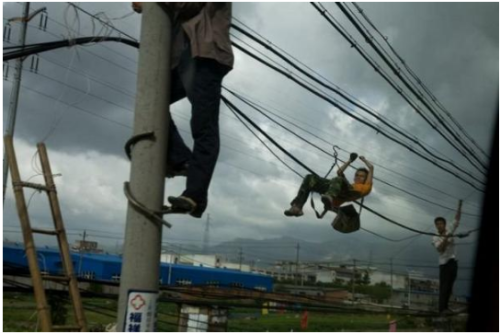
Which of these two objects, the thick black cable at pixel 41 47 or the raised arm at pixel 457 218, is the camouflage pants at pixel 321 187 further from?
the thick black cable at pixel 41 47

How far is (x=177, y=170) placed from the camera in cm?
285

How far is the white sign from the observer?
2.38 metres

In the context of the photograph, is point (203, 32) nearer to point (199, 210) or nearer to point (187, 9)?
point (187, 9)

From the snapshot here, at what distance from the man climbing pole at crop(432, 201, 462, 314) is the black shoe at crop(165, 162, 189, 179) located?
3209 millimetres

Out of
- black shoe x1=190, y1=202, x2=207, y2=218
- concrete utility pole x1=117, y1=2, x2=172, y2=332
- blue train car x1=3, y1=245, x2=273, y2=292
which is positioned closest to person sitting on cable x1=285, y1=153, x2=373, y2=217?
blue train car x1=3, y1=245, x2=273, y2=292

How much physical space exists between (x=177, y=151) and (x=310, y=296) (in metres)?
2.74

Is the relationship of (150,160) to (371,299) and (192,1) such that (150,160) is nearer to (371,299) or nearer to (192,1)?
(192,1)

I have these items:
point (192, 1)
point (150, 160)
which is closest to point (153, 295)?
point (150, 160)

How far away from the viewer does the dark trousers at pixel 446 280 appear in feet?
16.9

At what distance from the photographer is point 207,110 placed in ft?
9.10

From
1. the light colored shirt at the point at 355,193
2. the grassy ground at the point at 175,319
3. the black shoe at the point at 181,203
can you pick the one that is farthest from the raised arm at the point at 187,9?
the light colored shirt at the point at 355,193

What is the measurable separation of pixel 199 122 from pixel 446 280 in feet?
11.1

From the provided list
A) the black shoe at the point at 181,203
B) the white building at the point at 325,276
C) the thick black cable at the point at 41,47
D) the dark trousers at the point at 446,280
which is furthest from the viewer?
the white building at the point at 325,276

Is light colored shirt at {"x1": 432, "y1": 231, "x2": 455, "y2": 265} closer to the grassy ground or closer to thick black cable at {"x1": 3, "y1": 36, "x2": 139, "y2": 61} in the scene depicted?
the grassy ground
